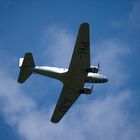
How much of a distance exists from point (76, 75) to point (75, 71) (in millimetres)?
838

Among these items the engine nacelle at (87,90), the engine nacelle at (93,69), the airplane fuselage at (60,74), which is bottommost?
the engine nacelle at (87,90)

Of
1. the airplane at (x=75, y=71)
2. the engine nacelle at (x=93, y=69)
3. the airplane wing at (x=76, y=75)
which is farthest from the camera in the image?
the engine nacelle at (x=93, y=69)

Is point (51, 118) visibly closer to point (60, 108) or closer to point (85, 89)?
point (60, 108)

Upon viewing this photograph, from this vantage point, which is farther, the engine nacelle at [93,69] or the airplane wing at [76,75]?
the engine nacelle at [93,69]

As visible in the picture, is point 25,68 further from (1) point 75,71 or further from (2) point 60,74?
(1) point 75,71

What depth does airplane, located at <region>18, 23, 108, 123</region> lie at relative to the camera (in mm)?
46250

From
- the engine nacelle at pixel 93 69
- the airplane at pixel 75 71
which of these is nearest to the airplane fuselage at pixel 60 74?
the airplane at pixel 75 71

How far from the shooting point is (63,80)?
165 feet

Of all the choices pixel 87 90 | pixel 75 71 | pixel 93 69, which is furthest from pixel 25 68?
pixel 87 90

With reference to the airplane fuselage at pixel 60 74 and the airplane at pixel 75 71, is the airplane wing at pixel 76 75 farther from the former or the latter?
the airplane fuselage at pixel 60 74

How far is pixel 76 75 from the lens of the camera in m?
48.9

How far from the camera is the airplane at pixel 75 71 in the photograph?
152ft

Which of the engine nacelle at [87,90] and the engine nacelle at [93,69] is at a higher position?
the engine nacelle at [93,69]

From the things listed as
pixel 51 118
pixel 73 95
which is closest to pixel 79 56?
pixel 73 95
